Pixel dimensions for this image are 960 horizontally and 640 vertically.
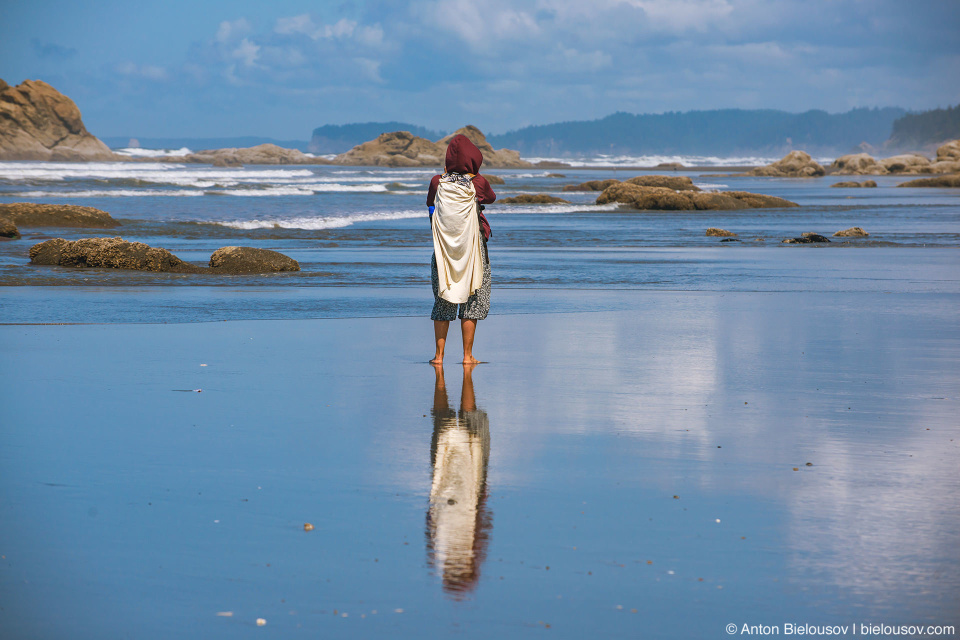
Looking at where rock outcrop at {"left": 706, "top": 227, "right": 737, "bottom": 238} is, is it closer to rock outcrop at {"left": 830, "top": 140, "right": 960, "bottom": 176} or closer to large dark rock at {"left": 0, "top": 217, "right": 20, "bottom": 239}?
large dark rock at {"left": 0, "top": 217, "right": 20, "bottom": 239}

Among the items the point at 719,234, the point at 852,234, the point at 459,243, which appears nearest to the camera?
the point at 459,243

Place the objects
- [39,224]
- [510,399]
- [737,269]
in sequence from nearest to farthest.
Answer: [510,399] < [737,269] < [39,224]

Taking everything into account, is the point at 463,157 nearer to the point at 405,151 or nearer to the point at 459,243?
the point at 459,243

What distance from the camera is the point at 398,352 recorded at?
8.62 meters

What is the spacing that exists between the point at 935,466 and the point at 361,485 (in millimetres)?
2818

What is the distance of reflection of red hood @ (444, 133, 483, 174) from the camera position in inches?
318

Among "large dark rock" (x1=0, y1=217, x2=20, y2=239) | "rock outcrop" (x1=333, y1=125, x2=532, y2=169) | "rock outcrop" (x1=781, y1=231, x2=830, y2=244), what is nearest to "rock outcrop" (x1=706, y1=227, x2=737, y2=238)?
"rock outcrop" (x1=781, y1=231, x2=830, y2=244)

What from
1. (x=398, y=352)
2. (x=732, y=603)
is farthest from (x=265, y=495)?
(x=398, y=352)

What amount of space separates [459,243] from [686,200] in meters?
28.0

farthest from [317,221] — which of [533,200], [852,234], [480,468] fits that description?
[480,468]

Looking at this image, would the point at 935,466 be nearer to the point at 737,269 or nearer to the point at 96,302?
the point at 96,302

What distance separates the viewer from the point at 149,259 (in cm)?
1549

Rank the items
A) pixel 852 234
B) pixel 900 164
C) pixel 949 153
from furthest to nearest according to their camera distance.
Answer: pixel 949 153, pixel 900 164, pixel 852 234

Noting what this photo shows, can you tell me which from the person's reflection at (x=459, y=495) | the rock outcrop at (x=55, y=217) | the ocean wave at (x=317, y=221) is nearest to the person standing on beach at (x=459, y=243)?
the person's reflection at (x=459, y=495)
